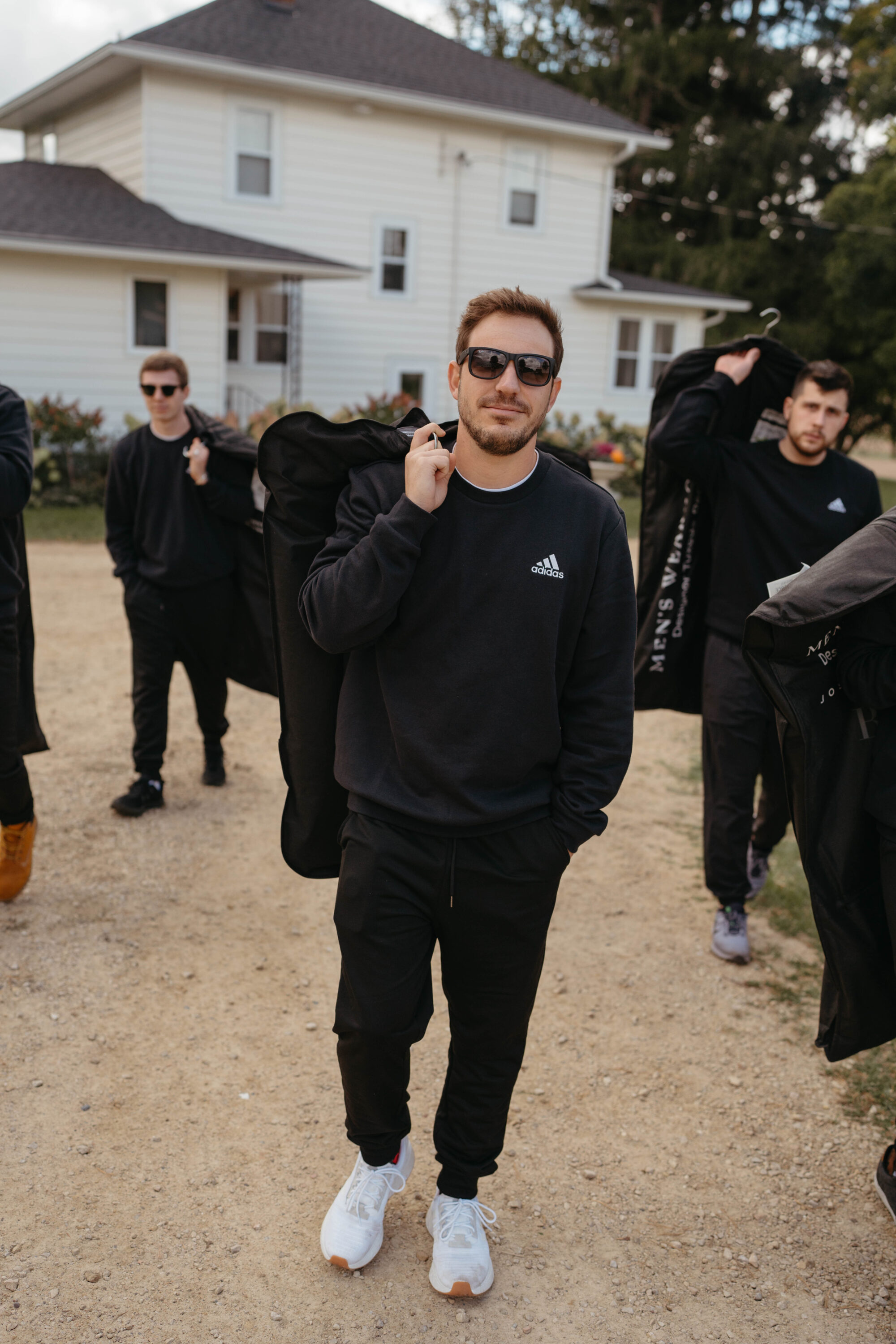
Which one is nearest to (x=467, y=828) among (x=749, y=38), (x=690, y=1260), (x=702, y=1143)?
(x=690, y=1260)

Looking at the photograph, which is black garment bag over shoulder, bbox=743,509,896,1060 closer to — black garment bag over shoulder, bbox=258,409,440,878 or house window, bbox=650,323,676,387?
black garment bag over shoulder, bbox=258,409,440,878

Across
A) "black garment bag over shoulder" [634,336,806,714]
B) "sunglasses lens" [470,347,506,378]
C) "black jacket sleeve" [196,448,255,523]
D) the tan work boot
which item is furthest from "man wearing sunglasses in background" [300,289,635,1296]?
"black jacket sleeve" [196,448,255,523]

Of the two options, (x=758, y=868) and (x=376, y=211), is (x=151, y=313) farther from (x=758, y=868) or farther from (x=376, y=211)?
(x=758, y=868)

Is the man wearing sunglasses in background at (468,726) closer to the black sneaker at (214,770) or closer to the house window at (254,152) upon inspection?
the black sneaker at (214,770)

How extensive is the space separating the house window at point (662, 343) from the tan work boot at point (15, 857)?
73.7 feet

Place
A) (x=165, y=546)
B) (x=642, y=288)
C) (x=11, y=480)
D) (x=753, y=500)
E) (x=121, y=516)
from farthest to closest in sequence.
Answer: (x=642, y=288)
(x=121, y=516)
(x=165, y=546)
(x=753, y=500)
(x=11, y=480)

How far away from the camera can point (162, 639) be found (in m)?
5.80

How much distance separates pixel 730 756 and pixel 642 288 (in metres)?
22.1

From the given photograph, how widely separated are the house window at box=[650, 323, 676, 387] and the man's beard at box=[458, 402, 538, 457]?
23.7 metres

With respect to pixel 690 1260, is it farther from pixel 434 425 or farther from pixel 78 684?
pixel 78 684

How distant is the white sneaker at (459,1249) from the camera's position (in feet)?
9.16

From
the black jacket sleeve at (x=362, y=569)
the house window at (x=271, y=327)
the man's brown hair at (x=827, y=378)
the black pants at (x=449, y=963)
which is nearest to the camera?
the black jacket sleeve at (x=362, y=569)

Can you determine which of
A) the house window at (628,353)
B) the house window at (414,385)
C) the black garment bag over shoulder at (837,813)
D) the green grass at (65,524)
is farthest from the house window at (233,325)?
the black garment bag over shoulder at (837,813)

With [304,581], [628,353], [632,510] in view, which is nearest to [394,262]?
[628,353]
